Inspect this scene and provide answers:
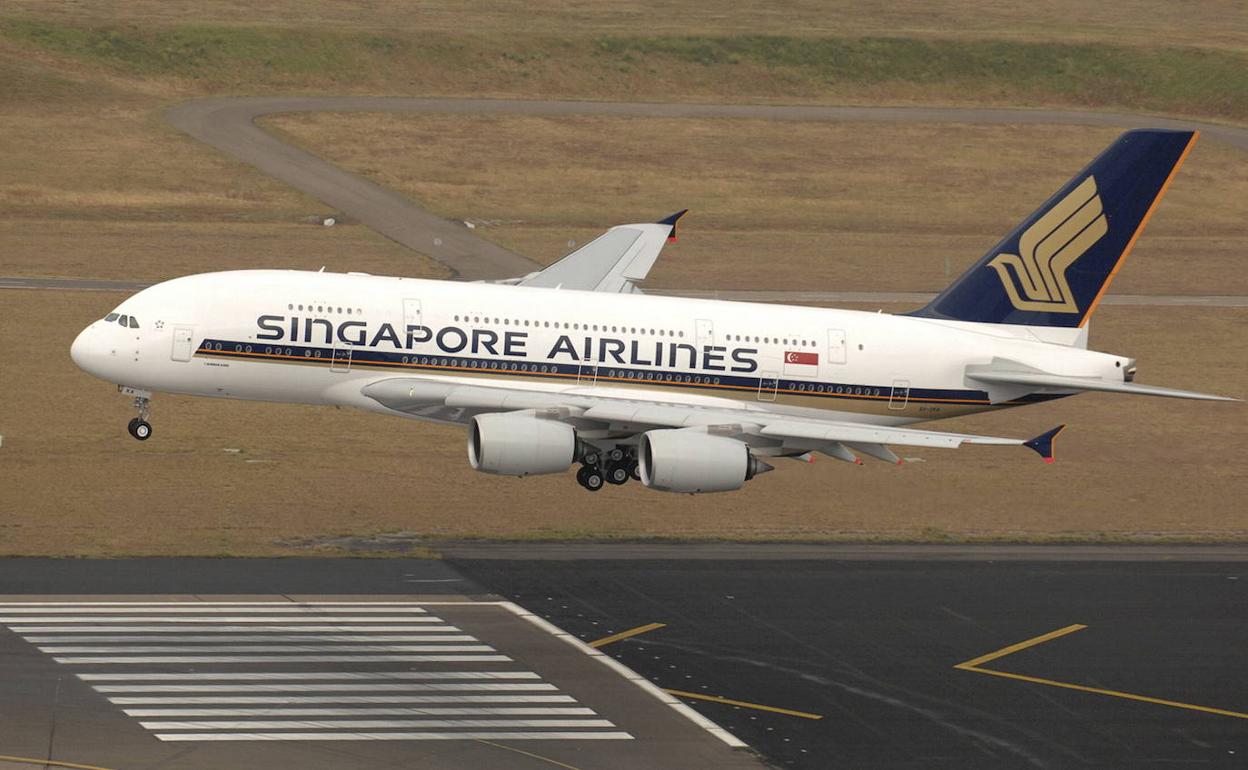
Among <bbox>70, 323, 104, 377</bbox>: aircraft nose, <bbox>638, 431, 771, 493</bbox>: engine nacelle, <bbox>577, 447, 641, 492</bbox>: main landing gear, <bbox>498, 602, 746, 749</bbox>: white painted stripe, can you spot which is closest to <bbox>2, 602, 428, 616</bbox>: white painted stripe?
<bbox>498, 602, 746, 749</bbox>: white painted stripe

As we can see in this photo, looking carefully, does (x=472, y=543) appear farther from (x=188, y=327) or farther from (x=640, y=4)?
(x=640, y=4)

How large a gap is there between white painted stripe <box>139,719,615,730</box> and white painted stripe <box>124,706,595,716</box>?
44 cm

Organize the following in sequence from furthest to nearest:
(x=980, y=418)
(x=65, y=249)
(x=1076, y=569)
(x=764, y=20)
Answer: (x=764, y=20) → (x=65, y=249) → (x=980, y=418) → (x=1076, y=569)

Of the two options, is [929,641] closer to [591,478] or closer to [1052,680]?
[1052,680]

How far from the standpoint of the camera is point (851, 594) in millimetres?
56469

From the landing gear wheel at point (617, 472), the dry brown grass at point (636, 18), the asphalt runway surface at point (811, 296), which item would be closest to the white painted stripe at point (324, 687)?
the landing gear wheel at point (617, 472)

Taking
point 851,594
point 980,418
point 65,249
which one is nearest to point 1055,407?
point 980,418

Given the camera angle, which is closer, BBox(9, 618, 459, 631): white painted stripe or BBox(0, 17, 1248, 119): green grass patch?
BBox(9, 618, 459, 631): white painted stripe

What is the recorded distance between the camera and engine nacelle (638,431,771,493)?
55.8 m

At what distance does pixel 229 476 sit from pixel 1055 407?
3752 cm

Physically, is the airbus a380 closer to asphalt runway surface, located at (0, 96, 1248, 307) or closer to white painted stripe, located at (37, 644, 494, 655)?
white painted stripe, located at (37, 644, 494, 655)

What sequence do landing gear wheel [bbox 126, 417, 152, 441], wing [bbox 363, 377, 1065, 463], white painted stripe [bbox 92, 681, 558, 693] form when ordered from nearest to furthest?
white painted stripe [bbox 92, 681, 558, 693]
wing [bbox 363, 377, 1065, 463]
landing gear wheel [bbox 126, 417, 152, 441]

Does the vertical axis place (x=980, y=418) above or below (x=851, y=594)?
above

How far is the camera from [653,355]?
59.8 m
